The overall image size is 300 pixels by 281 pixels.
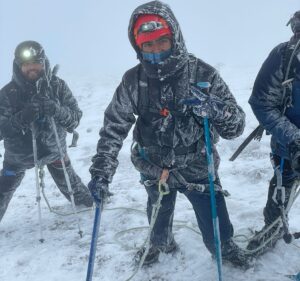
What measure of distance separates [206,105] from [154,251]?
2601 millimetres

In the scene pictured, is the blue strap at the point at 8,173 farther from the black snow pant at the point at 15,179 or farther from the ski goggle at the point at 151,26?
the ski goggle at the point at 151,26

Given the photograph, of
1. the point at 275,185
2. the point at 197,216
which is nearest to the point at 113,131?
the point at 197,216

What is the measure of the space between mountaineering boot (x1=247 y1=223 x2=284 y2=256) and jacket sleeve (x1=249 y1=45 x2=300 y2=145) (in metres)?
1.49

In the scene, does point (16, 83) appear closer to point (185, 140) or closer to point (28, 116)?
point (28, 116)

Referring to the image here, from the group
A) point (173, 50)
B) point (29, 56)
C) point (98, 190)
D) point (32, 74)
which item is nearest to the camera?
point (173, 50)

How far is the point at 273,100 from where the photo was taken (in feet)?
14.1

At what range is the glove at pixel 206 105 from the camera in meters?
3.78

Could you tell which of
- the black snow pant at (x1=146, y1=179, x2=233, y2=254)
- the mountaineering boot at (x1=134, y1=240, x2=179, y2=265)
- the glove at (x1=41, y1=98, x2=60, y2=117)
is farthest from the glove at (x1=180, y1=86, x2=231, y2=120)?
the glove at (x1=41, y1=98, x2=60, y2=117)

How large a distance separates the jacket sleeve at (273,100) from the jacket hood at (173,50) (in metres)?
0.89

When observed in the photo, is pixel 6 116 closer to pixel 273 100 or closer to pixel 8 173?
pixel 8 173

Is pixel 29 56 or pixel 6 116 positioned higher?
pixel 29 56

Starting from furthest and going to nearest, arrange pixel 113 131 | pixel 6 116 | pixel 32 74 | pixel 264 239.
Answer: pixel 6 116, pixel 32 74, pixel 264 239, pixel 113 131

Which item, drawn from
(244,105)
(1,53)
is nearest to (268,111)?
(244,105)

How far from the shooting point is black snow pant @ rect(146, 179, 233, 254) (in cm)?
476
